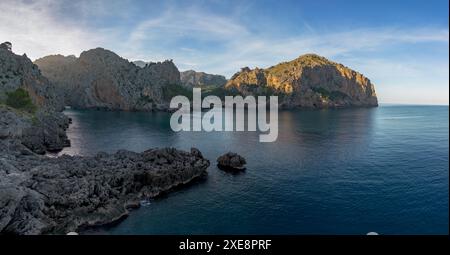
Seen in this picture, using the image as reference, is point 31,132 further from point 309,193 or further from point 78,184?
point 309,193

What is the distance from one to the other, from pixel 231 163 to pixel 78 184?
131 feet

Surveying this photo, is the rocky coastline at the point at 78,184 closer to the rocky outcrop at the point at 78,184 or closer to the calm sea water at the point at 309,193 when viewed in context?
the rocky outcrop at the point at 78,184

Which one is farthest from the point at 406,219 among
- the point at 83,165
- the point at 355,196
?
the point at 83,165

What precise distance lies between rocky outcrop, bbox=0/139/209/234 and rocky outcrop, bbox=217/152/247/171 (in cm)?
642

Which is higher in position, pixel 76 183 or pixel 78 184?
pixel 76 183

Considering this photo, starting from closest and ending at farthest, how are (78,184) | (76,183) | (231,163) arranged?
(78,184) → (76,183) → (231,163)

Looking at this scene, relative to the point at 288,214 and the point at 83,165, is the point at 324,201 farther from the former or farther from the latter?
the point at 83,165

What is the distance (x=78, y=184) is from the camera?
58500 millimetres

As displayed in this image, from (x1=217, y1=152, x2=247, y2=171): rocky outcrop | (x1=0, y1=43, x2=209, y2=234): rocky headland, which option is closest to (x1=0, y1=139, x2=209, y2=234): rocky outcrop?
(x1=0, y1=43, x2=209, y2=234): rocky headland

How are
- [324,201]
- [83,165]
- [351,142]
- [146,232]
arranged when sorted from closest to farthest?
[146,232], [324,201], [83,165], [351,142]

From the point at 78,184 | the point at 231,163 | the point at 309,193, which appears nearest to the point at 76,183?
the point at 78,184

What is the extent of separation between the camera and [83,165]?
69.9 meters
